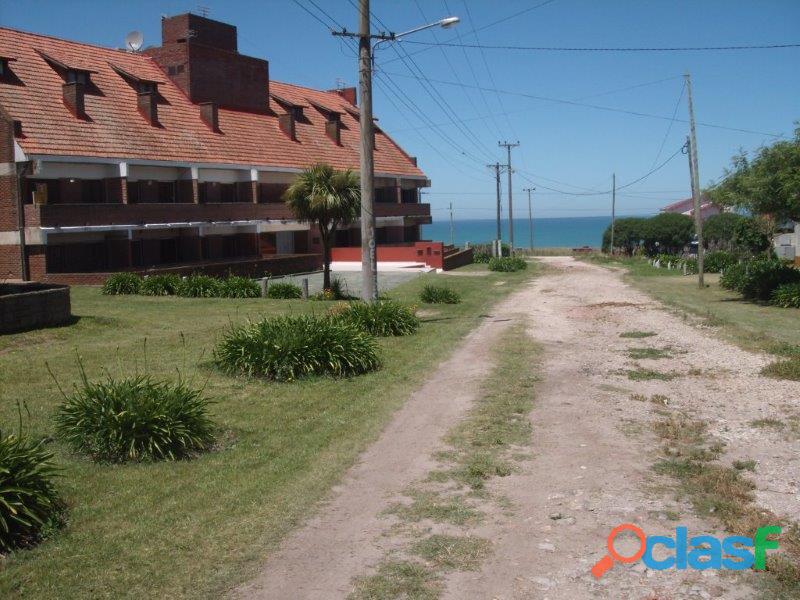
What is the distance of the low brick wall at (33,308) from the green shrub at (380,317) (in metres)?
5.80

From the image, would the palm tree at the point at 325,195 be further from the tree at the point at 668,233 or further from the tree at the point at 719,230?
the tree at the point at 668,233

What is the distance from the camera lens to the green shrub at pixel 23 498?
635 cm

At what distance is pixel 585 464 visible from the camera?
8.45m

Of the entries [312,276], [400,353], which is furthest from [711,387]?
[312,276]

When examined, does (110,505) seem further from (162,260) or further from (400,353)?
(162,260)

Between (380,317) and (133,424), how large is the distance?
1018 cm

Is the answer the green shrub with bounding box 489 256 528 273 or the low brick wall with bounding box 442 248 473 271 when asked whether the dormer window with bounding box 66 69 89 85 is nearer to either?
the low brick wall with bounding box 442 248 473 271

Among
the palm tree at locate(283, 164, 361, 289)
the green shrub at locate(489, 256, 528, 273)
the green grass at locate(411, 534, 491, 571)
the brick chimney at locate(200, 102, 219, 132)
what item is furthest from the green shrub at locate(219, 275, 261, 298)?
the green shrub at locate(489, 256, 528, 273)

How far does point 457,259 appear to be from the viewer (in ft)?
178

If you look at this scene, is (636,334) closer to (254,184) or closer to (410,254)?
(254,184)

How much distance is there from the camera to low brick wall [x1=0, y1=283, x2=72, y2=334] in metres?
15.3

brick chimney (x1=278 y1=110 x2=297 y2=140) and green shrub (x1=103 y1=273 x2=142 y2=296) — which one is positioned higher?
brick chimney (x1=278 y1=110 x2=297 y2=140)

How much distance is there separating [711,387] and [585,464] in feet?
16.2

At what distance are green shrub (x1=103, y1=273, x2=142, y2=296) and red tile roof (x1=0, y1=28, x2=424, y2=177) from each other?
317 inches
